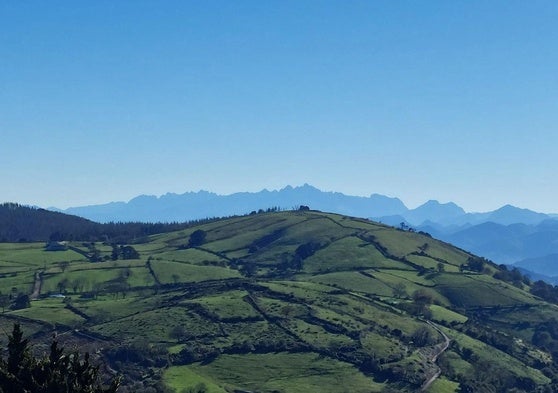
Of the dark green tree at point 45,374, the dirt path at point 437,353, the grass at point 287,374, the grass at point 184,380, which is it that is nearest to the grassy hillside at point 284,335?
Result: the grass at point 287,374

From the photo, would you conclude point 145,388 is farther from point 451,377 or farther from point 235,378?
point 451,377

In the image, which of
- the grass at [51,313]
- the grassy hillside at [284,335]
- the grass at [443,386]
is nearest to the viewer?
the grass at [443,386]

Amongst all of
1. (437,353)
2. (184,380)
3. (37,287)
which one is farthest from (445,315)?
(37,287)

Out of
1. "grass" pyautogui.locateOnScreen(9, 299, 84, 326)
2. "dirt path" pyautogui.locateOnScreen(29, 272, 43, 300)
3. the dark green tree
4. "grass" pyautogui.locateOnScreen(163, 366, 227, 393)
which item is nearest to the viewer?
the dark green tree

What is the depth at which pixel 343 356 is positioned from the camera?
5354 inches

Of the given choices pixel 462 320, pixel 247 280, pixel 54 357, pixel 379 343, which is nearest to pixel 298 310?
pixel 379 343

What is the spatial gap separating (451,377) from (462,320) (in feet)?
159

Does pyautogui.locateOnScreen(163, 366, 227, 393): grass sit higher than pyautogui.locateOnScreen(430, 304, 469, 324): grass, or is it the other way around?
pyautogui.locateOnScreen(430, 304, 469, 324): grass

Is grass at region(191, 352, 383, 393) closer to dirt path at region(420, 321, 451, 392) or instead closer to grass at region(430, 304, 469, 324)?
dirt path at region(420, 321, 451, 392)

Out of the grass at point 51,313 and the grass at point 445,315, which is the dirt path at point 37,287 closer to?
the grass at point 51,313

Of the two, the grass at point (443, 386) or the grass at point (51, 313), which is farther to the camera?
the grass at point (51, 313)

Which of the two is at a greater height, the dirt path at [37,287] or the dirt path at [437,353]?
the dirt path at [37,287]

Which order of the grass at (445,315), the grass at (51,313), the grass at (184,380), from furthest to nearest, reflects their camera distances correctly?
the grass at (445,315) → the grass at (51,313) → the grass at (184,380)

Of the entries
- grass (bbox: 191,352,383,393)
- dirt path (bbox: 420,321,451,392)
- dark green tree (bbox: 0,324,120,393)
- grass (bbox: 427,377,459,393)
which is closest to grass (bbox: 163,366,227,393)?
grass (bbox: 191,352,383,393)
